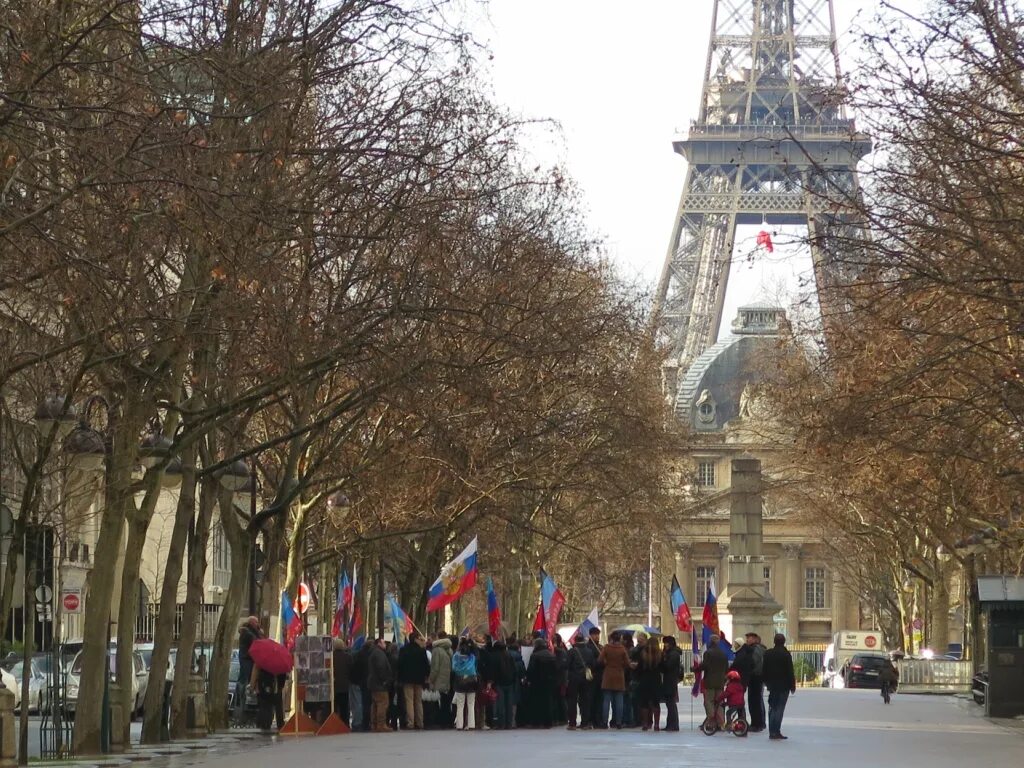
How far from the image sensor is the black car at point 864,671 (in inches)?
3123

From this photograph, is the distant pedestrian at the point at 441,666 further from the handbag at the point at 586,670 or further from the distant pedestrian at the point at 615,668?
the distant pedestrian at the point at 615,668

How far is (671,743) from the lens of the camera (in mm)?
33500

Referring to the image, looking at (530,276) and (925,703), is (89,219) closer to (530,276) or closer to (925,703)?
(530,276)

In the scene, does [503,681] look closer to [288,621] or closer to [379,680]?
[379,680]

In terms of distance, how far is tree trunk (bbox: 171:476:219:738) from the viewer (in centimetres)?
3406

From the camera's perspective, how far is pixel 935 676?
230 feet

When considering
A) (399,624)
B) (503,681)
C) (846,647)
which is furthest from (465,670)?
(846,647)

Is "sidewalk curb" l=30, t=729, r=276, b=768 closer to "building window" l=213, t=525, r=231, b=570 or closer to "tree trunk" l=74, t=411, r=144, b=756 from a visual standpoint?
"tree trunk" l=74, t=411, r=144, b=756

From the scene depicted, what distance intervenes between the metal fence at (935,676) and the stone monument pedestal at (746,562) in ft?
14.1

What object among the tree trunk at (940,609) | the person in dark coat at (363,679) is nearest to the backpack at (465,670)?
the person in dark coat at (363,679)

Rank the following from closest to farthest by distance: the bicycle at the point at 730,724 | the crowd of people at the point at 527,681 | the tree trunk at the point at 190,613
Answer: the tree trunk at the point at 190,613, the bicycle at the point at 730,724, the crowd of people at the point at 527,681

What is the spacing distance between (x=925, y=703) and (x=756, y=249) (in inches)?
1201

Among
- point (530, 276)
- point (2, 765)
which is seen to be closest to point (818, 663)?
point (530, 276)

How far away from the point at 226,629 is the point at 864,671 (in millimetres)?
45719
